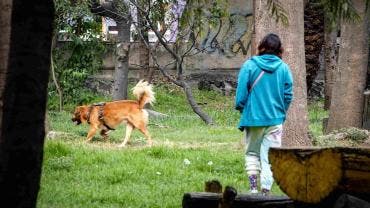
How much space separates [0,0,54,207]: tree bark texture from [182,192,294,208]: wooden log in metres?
1.77

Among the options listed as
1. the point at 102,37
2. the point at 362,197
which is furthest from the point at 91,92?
the point at 362,197

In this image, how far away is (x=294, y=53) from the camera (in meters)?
13.1

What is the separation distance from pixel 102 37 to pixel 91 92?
1.87 meters

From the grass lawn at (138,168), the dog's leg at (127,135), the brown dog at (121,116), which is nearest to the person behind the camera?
the grass lawn at (138,168)

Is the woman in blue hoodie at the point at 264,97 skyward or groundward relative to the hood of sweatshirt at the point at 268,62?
groundward

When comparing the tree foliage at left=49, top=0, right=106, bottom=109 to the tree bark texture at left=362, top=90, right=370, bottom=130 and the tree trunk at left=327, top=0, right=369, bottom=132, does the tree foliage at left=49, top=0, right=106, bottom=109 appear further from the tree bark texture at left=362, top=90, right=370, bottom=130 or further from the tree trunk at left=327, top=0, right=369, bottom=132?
the tree bark texture at left=362, top=90, right=370, bottom=130

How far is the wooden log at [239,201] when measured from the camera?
5.84 m

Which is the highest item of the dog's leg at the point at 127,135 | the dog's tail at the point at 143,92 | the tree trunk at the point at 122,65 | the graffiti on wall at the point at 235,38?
the graffiti on wall at the point at 235,38

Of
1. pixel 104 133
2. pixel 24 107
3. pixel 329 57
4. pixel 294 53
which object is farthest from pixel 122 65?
pixel 24 107

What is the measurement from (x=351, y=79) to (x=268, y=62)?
916 cm

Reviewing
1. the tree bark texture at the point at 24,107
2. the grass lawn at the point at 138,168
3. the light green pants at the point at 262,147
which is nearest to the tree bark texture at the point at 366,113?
the grass lawn at the point at 138,168

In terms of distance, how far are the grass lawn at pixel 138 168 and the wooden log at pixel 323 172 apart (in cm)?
345

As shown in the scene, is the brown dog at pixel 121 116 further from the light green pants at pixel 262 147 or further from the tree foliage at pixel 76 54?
the tree foliage at pixel 76 54

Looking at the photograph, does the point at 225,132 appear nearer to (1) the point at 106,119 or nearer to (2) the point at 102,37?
(1) the point at 106,119
